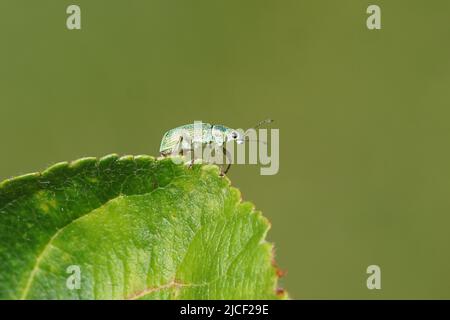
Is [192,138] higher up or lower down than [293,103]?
lower down

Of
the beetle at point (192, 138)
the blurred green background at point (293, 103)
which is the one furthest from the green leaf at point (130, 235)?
the blurred green background at point (293, 103)

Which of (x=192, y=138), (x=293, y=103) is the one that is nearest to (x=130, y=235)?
Result: (x=192, y=138)

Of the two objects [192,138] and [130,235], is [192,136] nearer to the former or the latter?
[192,138]

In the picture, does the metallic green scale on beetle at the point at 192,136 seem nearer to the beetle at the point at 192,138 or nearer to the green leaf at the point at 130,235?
the beetle at the point at 192,138

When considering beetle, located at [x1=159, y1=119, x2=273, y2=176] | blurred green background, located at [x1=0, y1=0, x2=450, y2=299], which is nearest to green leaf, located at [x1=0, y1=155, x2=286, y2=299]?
beetle, located at [x1=159, y1=119, x2=273, y2=176]

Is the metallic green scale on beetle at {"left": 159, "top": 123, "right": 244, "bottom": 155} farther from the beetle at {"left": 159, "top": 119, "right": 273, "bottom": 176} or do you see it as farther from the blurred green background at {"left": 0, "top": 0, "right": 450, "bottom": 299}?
the blurred green background at {"left": 0, "top": 0, "right": 450, "bottom": 299}

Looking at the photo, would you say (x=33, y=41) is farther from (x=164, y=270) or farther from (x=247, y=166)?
(x=164, y=270)

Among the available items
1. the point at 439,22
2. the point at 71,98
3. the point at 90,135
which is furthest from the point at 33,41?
the point at 439,22
